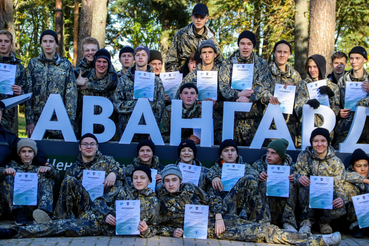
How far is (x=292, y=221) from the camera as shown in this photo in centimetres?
624

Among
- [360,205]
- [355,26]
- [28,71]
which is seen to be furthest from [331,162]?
[355,26]

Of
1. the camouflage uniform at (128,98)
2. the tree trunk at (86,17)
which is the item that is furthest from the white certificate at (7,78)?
the tree trunk at (86,17)

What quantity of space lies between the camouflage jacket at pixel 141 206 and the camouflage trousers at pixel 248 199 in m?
1.05

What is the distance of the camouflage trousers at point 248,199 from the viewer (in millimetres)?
6051

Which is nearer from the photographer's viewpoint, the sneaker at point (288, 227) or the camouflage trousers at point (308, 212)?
the sneaker at point (288, 227)

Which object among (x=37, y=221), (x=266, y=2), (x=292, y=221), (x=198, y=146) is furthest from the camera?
(x=266, y=2)

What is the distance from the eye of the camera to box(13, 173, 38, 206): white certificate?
6.14m

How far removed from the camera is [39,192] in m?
6.29

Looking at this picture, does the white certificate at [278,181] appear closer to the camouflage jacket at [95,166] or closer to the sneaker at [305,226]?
the sneaker at [305,226]

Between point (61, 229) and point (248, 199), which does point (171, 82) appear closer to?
point (248, 199)

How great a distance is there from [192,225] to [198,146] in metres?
1.76

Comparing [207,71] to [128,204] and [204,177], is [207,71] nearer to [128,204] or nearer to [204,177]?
[204,177]

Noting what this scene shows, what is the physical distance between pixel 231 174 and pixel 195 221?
1.09 meters

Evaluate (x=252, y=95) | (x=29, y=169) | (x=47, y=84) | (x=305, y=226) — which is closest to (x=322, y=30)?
(x=252, y=95)
